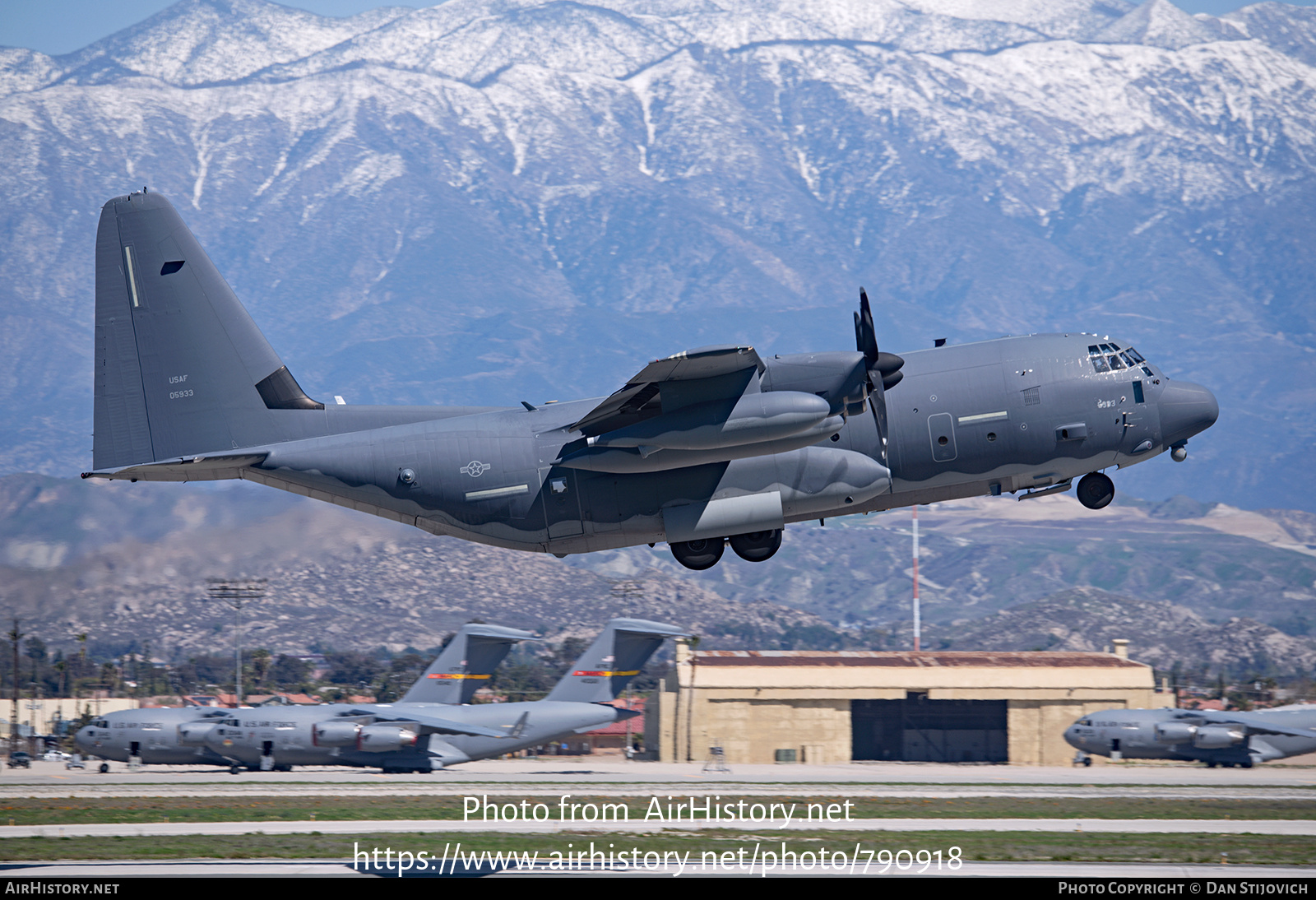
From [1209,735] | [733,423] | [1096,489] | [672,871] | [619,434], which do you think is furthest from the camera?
[1209,735]

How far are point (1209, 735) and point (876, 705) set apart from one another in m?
18.8

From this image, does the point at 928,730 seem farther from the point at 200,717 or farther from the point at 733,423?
the point at 733,423

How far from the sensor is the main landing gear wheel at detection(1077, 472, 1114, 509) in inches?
1109

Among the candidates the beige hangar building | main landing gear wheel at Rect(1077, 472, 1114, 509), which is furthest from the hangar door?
main landing gear wheel at Rect(1077, 472, 1114, 509)

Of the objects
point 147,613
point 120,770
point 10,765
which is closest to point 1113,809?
point 120,770

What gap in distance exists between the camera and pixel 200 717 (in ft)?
168

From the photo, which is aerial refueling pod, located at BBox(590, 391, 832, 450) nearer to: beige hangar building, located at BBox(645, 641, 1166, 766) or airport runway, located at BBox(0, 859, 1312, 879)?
airport runway, located at BBox(0, 859, 1312, 879)

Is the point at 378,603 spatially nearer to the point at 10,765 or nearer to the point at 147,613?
the point at 147,613

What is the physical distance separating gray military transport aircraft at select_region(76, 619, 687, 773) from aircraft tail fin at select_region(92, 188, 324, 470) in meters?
23.3

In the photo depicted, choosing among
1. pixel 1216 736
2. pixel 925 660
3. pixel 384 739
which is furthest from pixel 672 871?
pixel 925 660

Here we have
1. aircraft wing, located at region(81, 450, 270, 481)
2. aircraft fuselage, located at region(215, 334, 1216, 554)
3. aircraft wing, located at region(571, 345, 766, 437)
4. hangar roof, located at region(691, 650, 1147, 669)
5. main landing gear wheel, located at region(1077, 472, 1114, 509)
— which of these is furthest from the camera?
hangar roof, located at region(691, 650, 1147, 669)

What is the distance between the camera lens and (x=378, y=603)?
14375 cm

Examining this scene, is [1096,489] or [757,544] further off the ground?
[1096,489]

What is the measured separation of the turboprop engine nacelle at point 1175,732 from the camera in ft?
182
